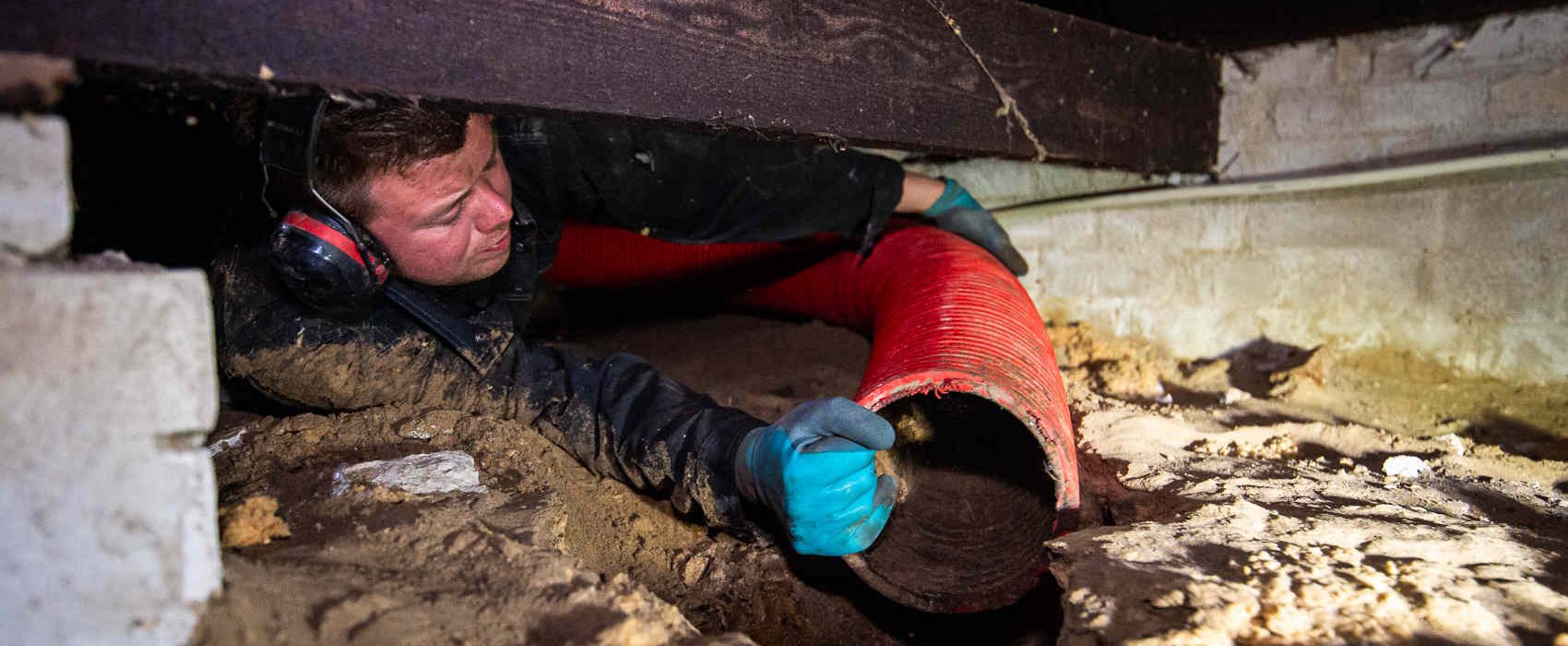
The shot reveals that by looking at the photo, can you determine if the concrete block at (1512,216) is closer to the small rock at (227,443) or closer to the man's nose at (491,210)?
the man's nose at (491,210)

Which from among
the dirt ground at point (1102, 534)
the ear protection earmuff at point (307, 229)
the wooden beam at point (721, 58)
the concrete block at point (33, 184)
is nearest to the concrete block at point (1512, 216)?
the dirt ground at point (1102, 534)

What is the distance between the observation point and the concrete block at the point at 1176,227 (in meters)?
2.84

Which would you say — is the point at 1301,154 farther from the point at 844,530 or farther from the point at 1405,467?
the point at 844,530

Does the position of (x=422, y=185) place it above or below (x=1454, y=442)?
above

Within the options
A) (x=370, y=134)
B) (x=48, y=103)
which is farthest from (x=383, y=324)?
(x=48, y=103)

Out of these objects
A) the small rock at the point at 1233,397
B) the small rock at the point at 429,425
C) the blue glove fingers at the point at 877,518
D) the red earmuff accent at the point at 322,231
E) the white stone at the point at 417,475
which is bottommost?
the blue glove fingers at the point at 877,518

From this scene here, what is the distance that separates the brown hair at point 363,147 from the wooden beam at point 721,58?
317mm

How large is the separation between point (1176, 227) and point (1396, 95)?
27.2 inches

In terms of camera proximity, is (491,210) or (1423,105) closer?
(491,210)

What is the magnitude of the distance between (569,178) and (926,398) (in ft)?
3.59

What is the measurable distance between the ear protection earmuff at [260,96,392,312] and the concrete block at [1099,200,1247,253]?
7.73 ft

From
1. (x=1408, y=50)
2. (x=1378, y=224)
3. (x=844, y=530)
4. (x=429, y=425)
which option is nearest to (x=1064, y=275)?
(x=1378, y=224)

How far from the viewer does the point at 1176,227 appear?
9.64 ft

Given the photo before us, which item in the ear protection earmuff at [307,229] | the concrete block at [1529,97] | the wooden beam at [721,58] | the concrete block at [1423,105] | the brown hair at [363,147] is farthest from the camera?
the concrete block at [1423,105]
